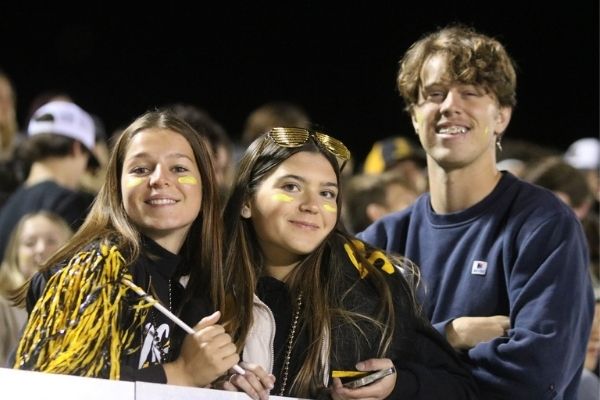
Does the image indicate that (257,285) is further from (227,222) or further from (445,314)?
(445,314)

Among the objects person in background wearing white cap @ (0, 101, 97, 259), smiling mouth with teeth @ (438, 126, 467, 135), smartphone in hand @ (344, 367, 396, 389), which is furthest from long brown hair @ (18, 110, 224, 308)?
person in background wearing white cap @ (0, 101, 97, 259)

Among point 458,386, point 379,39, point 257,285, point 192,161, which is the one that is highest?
point 379,39

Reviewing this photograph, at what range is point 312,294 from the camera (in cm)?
324

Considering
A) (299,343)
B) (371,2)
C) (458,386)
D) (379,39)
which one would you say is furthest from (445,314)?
(371,2)

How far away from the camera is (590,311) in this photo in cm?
363

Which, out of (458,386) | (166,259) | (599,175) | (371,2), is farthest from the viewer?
(599,175)

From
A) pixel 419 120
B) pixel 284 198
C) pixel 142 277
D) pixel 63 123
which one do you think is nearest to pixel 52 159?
pixel 63 123

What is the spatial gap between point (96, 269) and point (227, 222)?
535 mm

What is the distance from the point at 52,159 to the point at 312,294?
231 cm

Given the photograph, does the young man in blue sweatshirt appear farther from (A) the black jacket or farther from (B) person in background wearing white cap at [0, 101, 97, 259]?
(B) person in background wearing white cap at [0, 101, 97, 259]

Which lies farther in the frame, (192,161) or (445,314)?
(445,314)

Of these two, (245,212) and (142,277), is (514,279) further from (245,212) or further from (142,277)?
(142,277)

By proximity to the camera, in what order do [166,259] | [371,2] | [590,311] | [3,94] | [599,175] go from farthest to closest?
[599,175] < [371,2] < [3,94] < [590,311] < [166,259]

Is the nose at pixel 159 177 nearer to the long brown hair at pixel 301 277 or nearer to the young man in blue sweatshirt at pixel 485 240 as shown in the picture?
the long brown hair at pixel 301 277
